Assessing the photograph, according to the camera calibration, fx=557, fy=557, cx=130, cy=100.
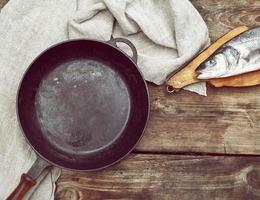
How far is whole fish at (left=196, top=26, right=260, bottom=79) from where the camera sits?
3.60 feet

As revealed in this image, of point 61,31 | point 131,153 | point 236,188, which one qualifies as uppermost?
point 61,31

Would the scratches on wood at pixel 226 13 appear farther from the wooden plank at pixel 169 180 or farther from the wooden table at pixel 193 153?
the wooden plank at pixel 169 180

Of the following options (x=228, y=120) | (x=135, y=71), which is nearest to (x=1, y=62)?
(x=135, y=71)

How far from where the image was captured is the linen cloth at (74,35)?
3.59 feet

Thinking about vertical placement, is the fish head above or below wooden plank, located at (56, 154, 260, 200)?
above

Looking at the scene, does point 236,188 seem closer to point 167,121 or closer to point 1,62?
point 167,121

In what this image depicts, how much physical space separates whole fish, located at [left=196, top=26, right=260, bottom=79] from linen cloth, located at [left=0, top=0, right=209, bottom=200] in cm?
4

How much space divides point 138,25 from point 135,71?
9 cm

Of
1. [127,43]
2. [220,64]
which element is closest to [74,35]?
[127,43]

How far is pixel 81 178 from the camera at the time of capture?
3.67 ft

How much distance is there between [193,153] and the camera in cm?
115

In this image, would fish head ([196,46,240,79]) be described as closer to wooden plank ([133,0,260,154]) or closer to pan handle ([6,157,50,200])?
wooden plank ([133,0,260,154])

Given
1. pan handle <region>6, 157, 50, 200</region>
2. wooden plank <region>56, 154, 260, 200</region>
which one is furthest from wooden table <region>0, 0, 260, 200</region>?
pan handle <region>6, 157, 50, 200</region>

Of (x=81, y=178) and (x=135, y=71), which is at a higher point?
(x=135, y=71)
